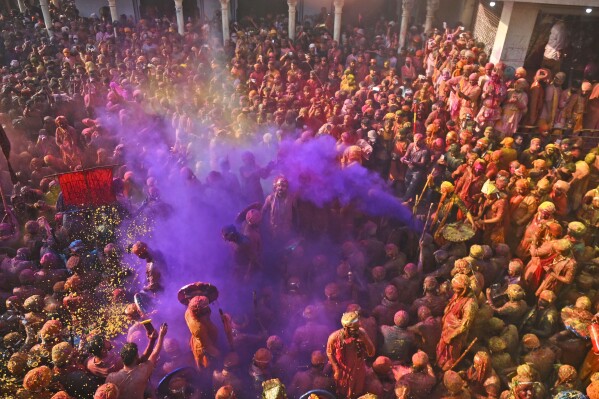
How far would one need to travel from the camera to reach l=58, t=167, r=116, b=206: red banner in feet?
22.4

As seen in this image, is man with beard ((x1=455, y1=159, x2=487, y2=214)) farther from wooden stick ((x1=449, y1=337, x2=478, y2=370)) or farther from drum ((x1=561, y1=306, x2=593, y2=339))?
wooden stick ((x1=449, y1=337, x2=478, y2=370))

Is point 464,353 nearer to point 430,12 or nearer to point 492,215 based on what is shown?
point 492,215

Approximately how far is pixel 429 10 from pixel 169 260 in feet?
48.9

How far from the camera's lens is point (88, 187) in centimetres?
699

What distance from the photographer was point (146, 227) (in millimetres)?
7211

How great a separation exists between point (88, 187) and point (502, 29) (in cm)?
1056

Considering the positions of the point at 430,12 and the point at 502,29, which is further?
the point at 430,12

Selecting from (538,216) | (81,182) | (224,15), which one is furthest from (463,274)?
(224,15)

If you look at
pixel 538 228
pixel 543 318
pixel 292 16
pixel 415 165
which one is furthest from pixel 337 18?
pixel 543 318

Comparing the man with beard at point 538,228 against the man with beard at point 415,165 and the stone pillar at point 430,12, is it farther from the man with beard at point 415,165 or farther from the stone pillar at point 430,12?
the stone pillar at point 430,12

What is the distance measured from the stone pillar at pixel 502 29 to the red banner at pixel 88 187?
9936 millimetres

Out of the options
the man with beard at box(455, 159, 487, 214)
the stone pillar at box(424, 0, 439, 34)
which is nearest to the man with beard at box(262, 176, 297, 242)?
the man with beard at box(455, 159, 487, 214)

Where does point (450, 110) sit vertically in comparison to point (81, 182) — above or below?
above

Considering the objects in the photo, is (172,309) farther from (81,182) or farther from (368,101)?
(368,101)
